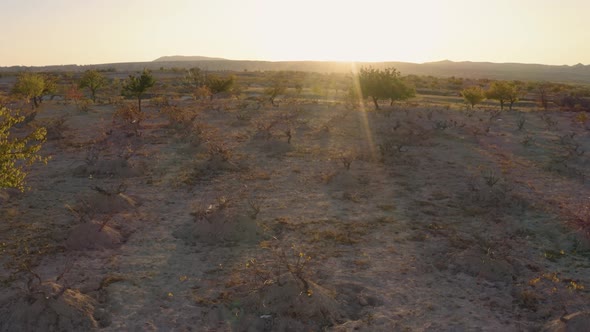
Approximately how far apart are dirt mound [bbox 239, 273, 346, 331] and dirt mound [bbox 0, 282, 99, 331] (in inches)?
110

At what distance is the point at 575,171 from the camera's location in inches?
760

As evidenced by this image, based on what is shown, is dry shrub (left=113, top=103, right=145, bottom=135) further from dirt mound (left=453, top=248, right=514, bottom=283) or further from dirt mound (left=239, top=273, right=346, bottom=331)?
dirt mound (left=453, top=248, right=514, bottom=283)

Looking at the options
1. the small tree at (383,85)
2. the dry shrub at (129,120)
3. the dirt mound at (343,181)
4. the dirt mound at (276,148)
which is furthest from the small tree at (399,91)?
the dirt mound at (343,181)

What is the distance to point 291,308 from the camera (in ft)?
27.9

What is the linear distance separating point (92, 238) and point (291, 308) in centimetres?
569

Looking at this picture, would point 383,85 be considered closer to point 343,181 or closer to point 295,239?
point 343,181

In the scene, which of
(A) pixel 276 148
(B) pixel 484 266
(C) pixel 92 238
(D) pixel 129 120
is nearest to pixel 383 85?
(A) pixel 276 148

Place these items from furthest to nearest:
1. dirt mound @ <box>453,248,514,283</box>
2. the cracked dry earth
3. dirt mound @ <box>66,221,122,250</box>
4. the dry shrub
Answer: the dry shrub < dirt mound @ <box>66,221,122,250</box> < dirt mound @ <box>453,248,514,283</box> < the cracked dry earth

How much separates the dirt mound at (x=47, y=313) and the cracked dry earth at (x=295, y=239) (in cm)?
3

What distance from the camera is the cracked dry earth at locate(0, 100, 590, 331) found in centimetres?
848

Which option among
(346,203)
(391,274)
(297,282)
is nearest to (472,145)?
(346,203)

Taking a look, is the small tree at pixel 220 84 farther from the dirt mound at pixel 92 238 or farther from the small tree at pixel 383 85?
the dirt mound at pixel 92 238

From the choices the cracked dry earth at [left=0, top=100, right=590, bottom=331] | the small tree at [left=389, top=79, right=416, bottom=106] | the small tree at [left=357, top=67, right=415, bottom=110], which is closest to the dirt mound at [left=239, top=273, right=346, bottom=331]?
the cracked dry earth at [left=0, top=100, right=590, bottom=331]

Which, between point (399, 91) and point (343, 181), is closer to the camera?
point (343, 181)
